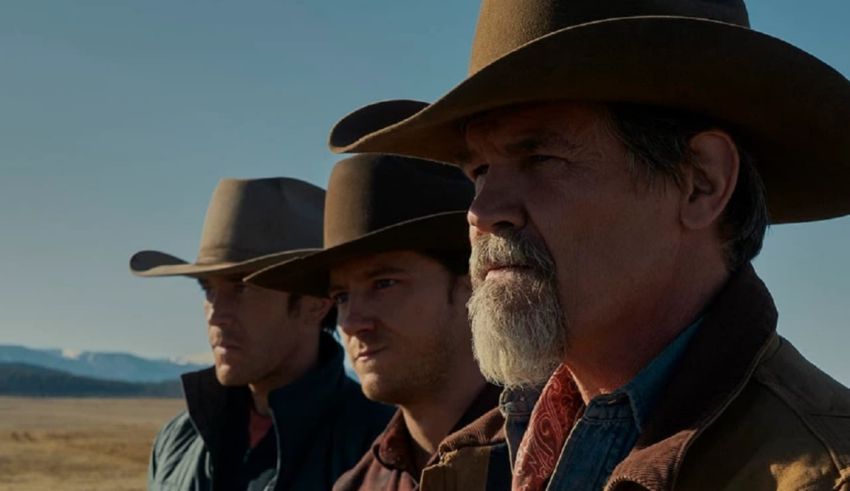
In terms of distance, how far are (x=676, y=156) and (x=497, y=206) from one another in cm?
36

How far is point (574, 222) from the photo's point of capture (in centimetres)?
233

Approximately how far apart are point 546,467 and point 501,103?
75cm

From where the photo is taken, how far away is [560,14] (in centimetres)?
237

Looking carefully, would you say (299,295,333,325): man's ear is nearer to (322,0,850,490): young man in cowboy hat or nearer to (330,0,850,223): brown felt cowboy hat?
(330,0,850,223): brown felt cowboy hat

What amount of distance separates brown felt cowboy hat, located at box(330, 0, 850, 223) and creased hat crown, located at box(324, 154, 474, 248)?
5.57ft

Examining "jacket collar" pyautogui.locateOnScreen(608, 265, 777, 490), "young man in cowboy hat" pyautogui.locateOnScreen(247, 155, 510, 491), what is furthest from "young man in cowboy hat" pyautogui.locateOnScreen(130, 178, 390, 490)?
"jacket collar" pyautogui.locateOnScreen(608, 265, 777, 490)

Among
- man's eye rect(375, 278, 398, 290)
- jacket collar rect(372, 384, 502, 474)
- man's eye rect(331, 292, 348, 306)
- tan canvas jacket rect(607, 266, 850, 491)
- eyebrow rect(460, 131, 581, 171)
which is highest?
eyebrow rect(460, 131, 581, 171)

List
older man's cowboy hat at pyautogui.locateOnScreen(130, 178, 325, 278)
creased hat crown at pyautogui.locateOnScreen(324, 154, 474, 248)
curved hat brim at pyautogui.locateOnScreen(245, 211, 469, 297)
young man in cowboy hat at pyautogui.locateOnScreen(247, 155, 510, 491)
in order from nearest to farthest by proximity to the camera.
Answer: young man in cowboy hat at pyautogui.locateOnScreen(247, 155, 510, 491), curved hat brim at pyautogui.locateOnScreen(245, 211, 469, 297), creased hat crown at pyautogui.locateOnScreen(324, 154, 474, 248), older man's cowboy hat at pyautogui.locateOnScreen(130, 178, 325, 278)

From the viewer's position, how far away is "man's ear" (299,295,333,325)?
598 cm

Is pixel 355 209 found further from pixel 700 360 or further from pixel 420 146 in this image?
pixel 700 360

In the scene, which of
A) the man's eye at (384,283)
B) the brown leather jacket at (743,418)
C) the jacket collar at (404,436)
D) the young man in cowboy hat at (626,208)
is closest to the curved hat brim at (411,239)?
the man's eye at (384,283)

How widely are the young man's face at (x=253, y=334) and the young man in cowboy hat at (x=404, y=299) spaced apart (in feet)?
4.39

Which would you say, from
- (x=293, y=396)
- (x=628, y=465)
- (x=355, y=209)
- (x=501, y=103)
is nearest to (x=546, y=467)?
(x=628, y=465)

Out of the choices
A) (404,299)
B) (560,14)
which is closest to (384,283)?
(404,299)
